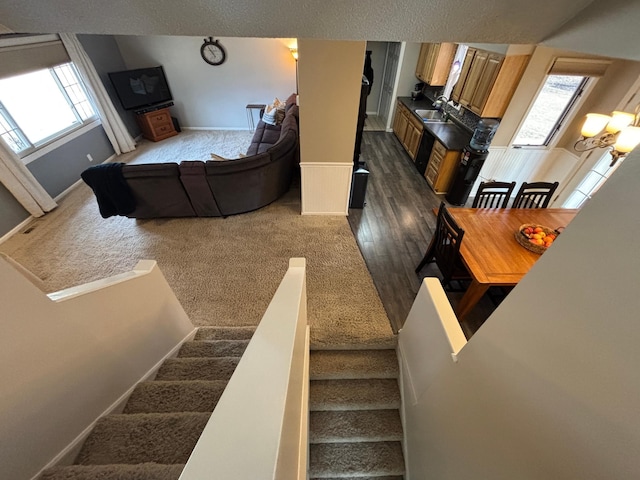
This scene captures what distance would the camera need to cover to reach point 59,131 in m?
4.03

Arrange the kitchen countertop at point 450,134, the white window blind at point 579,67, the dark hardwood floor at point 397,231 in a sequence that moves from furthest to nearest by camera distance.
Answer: the kitchen countertop at point 450,134 < the white window blind at point 579,67 < the dark hardwood floor at point 397,231

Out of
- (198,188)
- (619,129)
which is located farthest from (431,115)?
(198,188)

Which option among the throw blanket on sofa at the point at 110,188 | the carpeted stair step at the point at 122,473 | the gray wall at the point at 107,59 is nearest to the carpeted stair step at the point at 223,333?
the carpeted stair step at the point at 122,473

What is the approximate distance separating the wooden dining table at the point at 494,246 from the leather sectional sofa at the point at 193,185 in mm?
2242

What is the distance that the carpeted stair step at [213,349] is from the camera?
190 centimetres

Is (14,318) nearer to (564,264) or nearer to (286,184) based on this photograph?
(564,264)

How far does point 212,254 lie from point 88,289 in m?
1.89

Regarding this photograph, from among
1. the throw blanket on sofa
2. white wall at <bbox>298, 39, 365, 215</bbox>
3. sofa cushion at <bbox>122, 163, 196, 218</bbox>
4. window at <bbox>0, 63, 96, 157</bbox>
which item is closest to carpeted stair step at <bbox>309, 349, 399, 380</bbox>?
white wall at <bbox>298, 39, 365, 215</bbox>

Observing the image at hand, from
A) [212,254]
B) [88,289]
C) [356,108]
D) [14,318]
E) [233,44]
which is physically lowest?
[212,254]

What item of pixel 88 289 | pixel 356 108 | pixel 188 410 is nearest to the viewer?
pixel 88 289

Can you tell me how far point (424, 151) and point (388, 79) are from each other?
292 cm

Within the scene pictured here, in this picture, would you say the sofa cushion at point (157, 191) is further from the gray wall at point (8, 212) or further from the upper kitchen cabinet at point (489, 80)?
the upper kitchen cabinet at point (489, 80)

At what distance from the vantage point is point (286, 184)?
3.89 meters

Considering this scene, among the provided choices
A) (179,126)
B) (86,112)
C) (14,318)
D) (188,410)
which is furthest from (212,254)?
(179,126)
